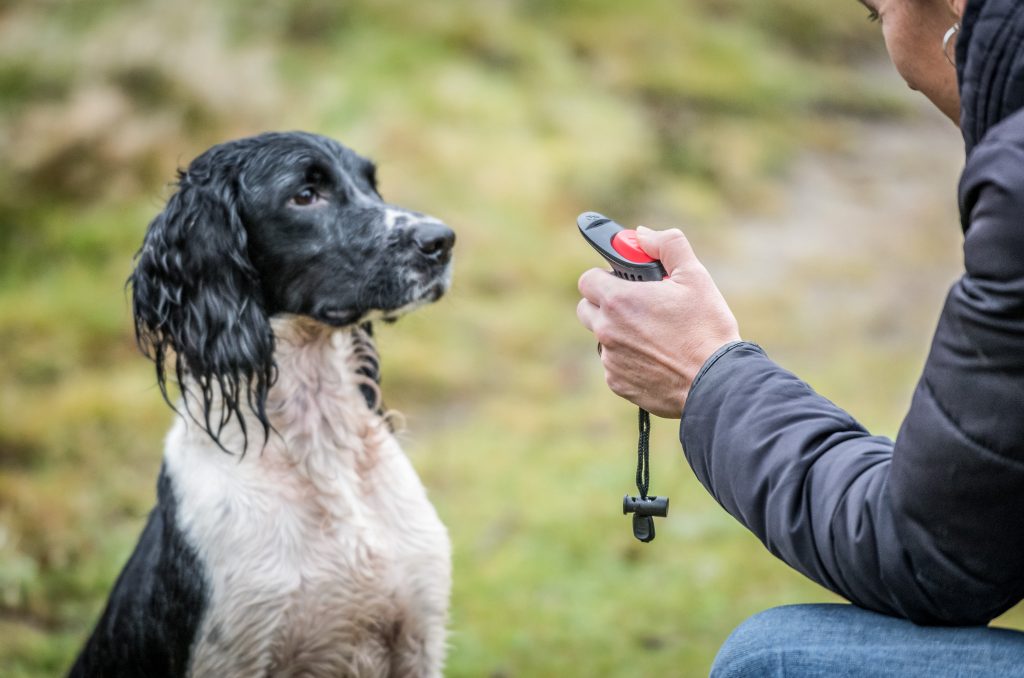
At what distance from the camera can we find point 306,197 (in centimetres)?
282

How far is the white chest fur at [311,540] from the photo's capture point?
8.03ft

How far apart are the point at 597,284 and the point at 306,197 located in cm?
115

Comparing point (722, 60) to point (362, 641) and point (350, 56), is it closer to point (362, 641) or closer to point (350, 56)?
point (350, 56)

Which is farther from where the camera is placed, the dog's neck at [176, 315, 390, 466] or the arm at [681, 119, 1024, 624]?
the dog's neck at [176, 315, 390, 466]

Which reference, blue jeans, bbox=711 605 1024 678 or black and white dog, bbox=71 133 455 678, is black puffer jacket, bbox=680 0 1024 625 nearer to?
blue jeans, bbox=711 605 1024 678

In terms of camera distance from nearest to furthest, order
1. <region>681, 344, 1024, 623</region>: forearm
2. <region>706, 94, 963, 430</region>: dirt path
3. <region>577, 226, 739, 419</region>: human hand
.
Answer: <region>681, 344, 1024, 623</region>: forearm < <region>577, 226, 739, 419</region>: human hand < <region>706, 94, 963, 430</region>: dirt path

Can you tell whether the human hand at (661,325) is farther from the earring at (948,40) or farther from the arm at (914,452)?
the earring at (948,40)

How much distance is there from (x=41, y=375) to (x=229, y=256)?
357 centimetres

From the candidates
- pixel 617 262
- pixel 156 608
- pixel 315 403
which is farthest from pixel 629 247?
pixel 156 608

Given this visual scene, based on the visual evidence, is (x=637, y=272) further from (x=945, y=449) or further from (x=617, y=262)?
(x=945, y=449)

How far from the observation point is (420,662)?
8.57 feet

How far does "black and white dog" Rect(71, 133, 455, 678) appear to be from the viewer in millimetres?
2467

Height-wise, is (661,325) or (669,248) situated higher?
(669,248)

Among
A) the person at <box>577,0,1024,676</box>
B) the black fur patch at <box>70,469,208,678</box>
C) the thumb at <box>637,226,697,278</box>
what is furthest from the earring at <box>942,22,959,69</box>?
the black fur patch at <box>70,469,208,678</box>
